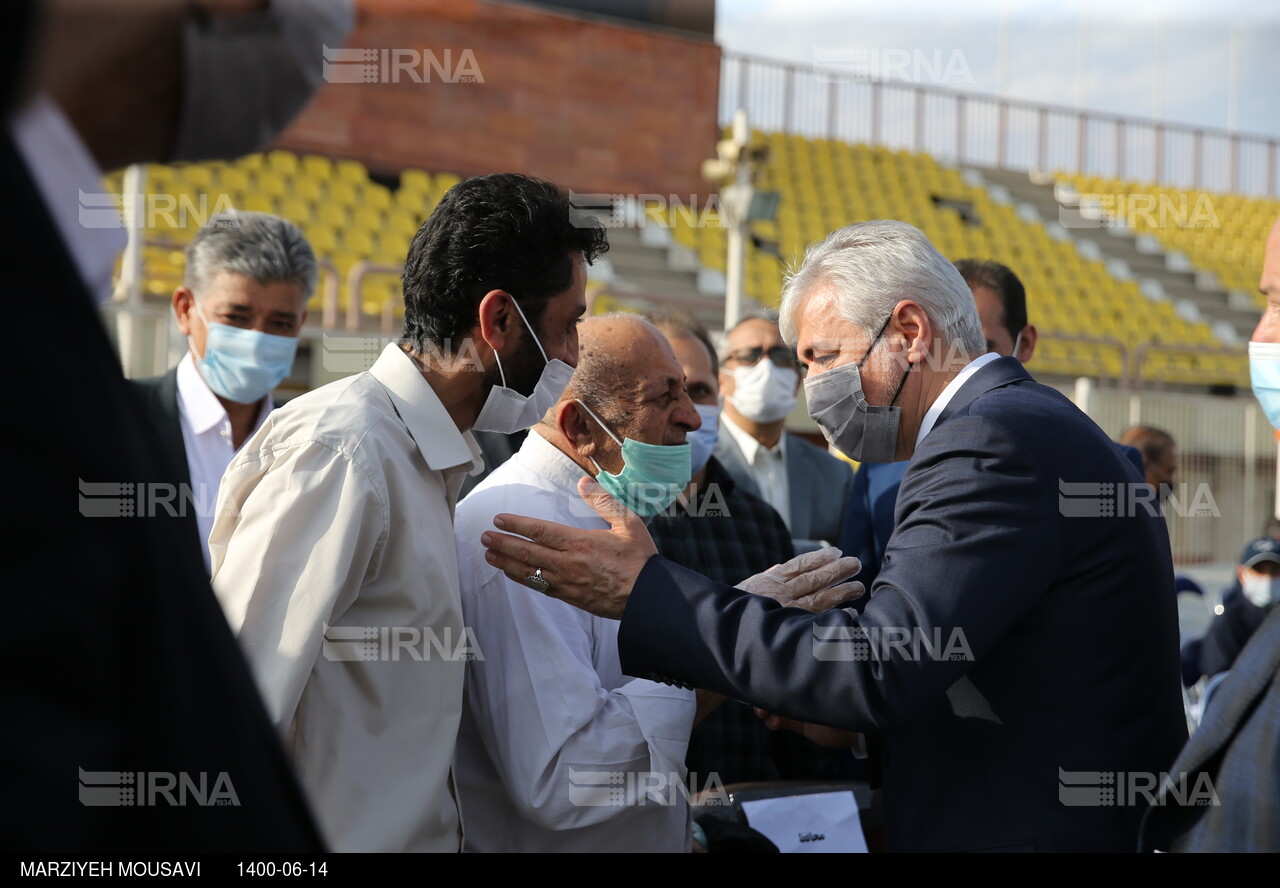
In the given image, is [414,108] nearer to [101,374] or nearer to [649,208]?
[649,208]

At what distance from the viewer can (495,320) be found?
8.09 ft

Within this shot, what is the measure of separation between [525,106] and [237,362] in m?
11.6

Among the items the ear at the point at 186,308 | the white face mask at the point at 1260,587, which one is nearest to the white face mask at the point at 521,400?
the ear at the point at 186,308

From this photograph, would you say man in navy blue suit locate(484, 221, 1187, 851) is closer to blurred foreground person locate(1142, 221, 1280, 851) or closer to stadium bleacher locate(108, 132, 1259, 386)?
blurred foreground person locate(1142, 221, 1280, 851)

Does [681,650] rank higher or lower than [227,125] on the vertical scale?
lower

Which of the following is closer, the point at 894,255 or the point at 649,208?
the point at 894,255

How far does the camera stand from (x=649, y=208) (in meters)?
16.2

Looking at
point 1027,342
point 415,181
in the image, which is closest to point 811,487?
point 1027,342

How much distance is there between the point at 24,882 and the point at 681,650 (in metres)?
1.59

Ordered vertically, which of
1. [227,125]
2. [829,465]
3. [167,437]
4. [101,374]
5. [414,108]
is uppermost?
[414,108]

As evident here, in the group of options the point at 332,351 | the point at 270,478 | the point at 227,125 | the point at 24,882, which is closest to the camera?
the point at 24,882

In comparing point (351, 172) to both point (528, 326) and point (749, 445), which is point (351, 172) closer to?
point (749, 445)

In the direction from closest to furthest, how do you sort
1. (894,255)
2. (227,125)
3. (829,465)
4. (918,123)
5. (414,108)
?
(227,125)
(894,255)
(829,465)
(414,108)
(918,123)

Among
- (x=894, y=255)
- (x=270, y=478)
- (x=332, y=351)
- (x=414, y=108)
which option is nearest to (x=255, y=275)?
(x=270, y=478)
